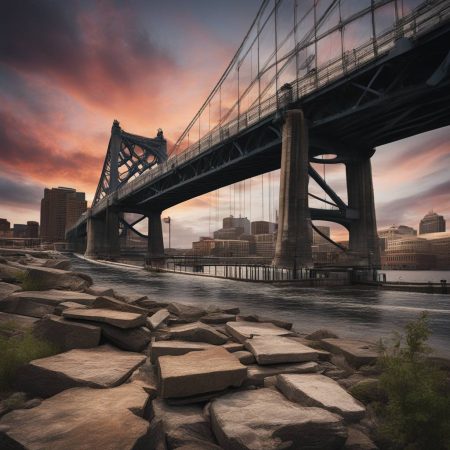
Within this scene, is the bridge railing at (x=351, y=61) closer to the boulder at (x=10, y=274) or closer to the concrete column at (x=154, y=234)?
the boulder at (x=10, y=274)

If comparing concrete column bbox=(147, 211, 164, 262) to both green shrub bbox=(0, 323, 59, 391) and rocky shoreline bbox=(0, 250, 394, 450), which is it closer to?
rocky shoreline bbox=(0, 250, 394, 450)

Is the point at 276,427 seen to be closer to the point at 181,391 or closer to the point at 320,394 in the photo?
the point at 320,394

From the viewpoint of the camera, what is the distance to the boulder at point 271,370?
3418 millimetres

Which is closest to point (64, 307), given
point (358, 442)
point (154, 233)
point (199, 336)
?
point (199, 336)

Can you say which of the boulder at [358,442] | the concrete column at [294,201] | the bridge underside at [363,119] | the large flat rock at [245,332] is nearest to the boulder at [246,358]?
the large flat rock at [245,332]

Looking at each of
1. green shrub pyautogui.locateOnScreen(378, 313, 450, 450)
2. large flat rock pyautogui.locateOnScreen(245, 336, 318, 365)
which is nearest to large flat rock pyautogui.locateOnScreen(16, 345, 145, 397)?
large flat rock pyautogui.locateOnScreen(245, 336, 318, 365)

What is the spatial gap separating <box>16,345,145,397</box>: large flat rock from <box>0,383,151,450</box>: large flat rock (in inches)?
10.1

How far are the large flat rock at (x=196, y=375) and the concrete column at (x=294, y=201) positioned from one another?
73.9 feet

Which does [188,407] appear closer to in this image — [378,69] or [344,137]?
[378,69]

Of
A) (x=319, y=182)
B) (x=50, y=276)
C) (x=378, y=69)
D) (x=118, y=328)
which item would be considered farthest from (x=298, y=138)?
(x=118, y=328)

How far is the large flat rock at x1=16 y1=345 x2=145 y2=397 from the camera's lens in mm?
3082

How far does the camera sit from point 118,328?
179 inches

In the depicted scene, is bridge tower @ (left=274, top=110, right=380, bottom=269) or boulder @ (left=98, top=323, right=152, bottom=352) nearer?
boulder @ (left=98, top=323, right=152, bottom=352)

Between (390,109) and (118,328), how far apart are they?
29465mm
